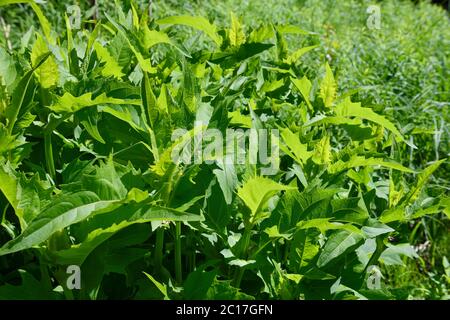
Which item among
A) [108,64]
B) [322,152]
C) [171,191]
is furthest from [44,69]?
[322,152]

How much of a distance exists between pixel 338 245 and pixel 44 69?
87 cm

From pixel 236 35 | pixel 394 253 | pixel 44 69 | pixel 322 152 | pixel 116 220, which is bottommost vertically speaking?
pixel 394 253

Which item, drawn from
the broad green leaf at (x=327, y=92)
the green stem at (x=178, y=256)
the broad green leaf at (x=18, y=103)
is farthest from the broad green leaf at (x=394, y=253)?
the broad green leaf at (x=18, y=103)

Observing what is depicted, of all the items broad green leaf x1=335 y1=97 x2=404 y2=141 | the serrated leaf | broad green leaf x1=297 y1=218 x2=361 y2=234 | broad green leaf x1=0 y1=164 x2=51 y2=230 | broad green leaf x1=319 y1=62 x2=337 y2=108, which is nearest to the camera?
broad green leaf x1=0 y1=164 x2=51 y2=230

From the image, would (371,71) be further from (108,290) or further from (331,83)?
(108,290)

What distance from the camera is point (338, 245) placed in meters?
1.66

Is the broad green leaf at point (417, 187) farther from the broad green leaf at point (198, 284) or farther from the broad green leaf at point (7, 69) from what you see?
the broad green leaf at point (7, 69)

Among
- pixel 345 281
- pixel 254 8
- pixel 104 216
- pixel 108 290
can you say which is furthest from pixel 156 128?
pixel 254 8

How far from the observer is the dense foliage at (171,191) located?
1.50 m

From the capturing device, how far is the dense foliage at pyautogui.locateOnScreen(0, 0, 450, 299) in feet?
4.91

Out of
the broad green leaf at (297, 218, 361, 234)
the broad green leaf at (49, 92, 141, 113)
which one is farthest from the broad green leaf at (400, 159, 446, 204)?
the broad green leaf at (49, 92, 141, 113)

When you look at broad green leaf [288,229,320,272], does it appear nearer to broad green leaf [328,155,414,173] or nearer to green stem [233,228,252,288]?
green stem [233,228,252,288]

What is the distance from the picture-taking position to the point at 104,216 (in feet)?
4.75

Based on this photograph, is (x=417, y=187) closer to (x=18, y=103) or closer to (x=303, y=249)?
(x=303, y=249)
